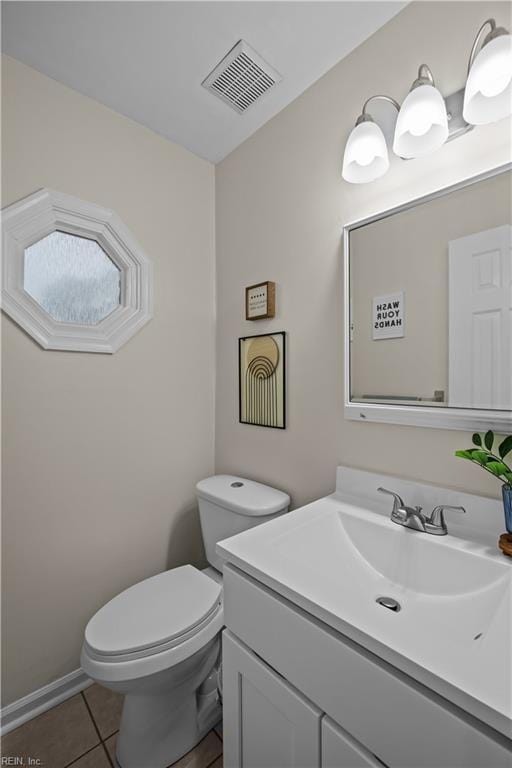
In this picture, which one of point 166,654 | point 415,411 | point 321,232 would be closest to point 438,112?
point 321,232

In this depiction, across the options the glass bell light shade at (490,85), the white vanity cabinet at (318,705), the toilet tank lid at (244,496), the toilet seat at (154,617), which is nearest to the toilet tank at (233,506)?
the toilet tank lid at (244,496)

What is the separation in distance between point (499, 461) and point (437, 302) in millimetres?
459

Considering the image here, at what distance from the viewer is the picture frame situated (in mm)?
1466

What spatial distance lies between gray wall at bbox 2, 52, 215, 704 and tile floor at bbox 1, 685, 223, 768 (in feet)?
0.41

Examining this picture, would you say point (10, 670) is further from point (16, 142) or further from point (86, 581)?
point (16, 142)

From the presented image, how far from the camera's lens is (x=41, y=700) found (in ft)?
4.27

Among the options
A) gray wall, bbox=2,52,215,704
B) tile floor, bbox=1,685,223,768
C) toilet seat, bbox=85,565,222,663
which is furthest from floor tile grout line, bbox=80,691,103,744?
toilet seat, bbox=85,565,222,663

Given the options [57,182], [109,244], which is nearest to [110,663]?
[109,244]

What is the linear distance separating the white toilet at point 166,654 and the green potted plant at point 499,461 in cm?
72

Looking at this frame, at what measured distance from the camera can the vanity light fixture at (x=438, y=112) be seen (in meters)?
0.81

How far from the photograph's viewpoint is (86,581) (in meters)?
1.43

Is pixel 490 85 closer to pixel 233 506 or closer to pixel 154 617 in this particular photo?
pixel 233 506

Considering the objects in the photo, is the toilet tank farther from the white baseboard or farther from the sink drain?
the white baseboard

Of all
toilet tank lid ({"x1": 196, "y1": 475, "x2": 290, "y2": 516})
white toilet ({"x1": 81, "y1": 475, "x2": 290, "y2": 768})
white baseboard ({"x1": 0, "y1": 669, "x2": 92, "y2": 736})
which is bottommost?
white baseboard ({"x1": 0, "y1": 669, "x2": 92, "y2": 736})
